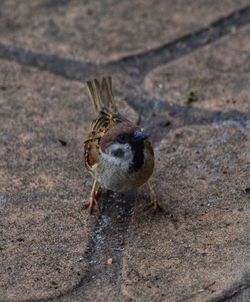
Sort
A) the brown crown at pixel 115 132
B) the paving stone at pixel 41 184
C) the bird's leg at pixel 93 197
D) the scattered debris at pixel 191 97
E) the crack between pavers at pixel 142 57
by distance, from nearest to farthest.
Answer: the paving stone at pixel 41 184 → the bird's leg at pixel 93 197 → the brown crown at pixel 115 132 → the scattered debris at pixel 191 97 → the crack between pavers at pixel 142 57

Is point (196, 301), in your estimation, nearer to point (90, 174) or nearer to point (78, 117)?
point (90, 174)

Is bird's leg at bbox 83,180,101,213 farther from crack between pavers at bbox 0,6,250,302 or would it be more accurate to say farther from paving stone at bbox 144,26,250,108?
paving stone at bbox 144,26,250,108

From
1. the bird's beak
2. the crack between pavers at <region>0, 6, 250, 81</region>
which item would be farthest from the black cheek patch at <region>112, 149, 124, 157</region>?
the crack between pavers at <region>0, 6, 250, 81</region>

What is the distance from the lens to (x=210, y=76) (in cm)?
471

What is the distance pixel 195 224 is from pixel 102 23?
217 cm

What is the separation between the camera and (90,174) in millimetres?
4062

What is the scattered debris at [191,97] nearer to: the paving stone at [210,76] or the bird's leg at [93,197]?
the paving stone at [210,76]

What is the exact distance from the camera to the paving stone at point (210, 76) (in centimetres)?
452

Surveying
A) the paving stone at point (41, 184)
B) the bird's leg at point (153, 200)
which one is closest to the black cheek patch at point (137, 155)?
the bird's leg at point (153, 200)

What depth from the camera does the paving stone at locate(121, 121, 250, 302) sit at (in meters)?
3.14

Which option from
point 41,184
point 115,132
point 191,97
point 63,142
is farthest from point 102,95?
point 41,184

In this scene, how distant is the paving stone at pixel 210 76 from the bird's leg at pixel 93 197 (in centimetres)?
81

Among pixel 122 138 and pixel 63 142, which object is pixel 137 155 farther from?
pixel 63 142

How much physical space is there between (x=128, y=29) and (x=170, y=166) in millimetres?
1515
